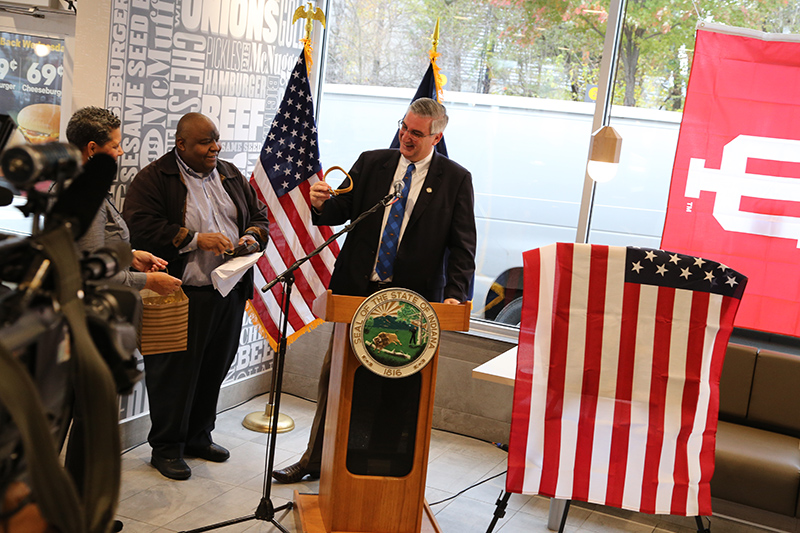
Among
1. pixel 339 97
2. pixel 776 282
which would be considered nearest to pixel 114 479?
pixel 776 282

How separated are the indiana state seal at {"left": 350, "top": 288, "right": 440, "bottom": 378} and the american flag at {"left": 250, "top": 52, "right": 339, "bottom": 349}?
5.41 feet

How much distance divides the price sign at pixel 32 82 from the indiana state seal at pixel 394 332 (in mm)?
2028

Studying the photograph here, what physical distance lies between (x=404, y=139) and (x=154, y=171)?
108cm

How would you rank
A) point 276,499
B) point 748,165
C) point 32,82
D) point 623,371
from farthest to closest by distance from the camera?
point 748,165, point 32,82, point 276,499, point 623,371

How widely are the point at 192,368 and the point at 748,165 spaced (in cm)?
287

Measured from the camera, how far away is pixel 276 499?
128 inches

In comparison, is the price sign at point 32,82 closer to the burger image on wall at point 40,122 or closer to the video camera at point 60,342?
the burger image on wall at point 40,122

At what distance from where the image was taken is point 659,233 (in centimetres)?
411

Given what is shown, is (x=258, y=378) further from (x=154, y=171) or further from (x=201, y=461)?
(x=154, y=171)

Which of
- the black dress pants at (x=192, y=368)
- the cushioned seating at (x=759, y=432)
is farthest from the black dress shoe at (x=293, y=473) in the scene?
the cushioned seating at (x=759, y=432)

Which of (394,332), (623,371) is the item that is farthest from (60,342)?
(623,371)

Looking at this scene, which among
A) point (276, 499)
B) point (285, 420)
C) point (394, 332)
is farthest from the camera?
point (285, 420)

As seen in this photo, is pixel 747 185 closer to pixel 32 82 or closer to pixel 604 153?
pixel 604 153

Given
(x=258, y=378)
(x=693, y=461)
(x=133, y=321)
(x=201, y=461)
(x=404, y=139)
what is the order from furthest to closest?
1. (x=258, y=378)
2. (x=201, y=461)
3. (x=404, y=139)
4. (x=693, y=461)
5. (x=133, y=321)
